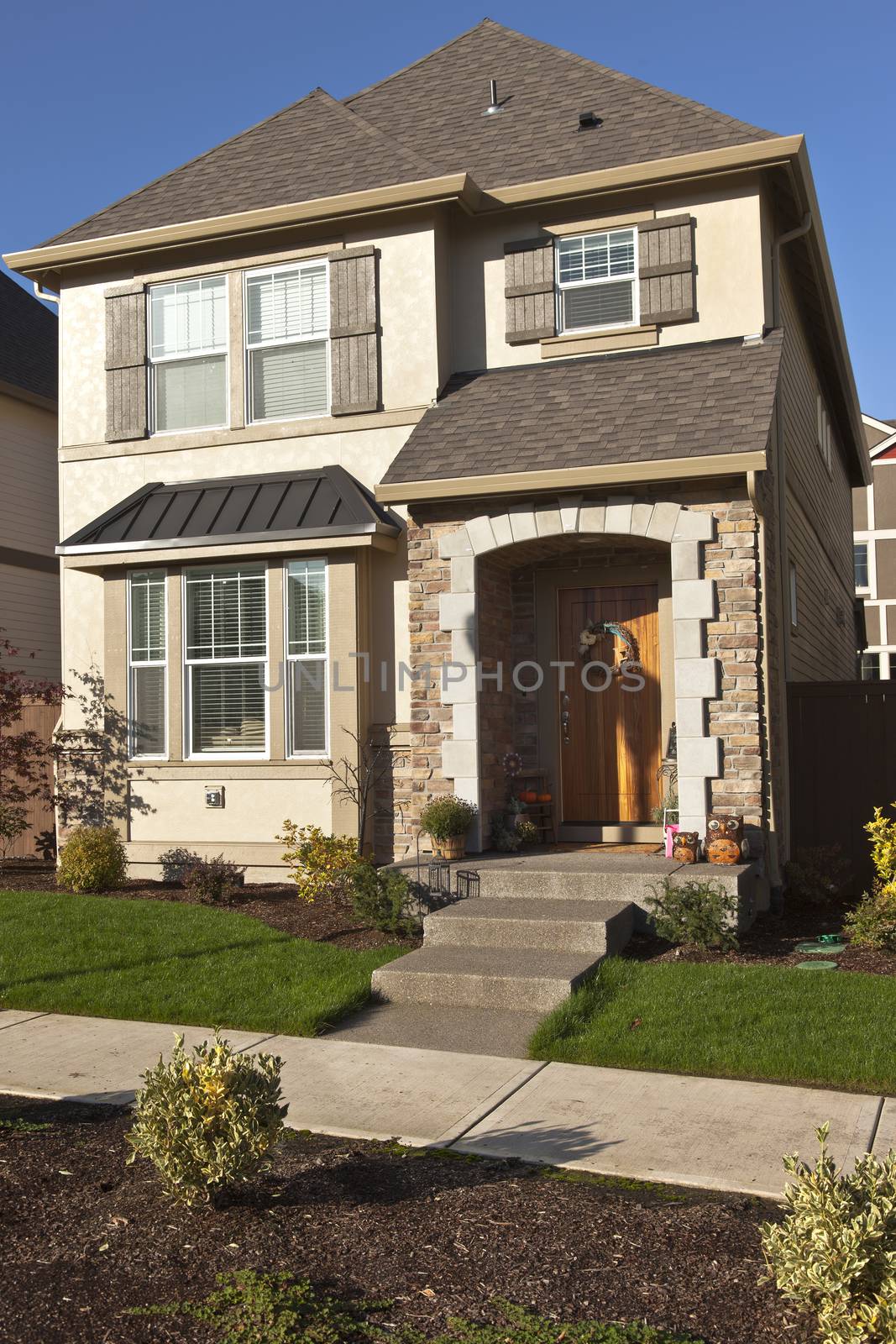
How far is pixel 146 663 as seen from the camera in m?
12.3

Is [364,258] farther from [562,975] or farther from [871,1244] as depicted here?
[871,1244]

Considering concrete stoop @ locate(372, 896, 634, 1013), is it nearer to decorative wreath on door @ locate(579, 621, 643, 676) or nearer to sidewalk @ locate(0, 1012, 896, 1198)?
sidewalk @ locate(0, 1012, 896, 1198)

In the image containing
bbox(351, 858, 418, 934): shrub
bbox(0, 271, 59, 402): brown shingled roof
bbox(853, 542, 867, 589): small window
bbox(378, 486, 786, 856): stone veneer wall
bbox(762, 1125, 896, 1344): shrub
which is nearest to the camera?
bbox(762, 1125, 896, 1344): shrub

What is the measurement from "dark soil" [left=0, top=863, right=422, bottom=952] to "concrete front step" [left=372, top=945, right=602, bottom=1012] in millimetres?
1024

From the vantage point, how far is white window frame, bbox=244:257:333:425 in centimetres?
1219

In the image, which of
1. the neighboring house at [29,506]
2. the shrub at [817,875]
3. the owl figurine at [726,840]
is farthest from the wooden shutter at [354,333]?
the neighboring house at [29,506]

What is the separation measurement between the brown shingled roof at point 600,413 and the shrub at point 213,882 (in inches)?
149

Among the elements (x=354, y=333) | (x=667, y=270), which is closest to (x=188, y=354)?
(x=354, y=333)

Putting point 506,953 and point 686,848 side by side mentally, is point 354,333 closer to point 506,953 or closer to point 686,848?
point 686,848

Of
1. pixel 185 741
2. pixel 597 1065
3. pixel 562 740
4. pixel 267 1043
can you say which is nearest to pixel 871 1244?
pixel 597 1065

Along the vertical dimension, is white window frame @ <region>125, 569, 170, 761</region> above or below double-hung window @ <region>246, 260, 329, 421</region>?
below

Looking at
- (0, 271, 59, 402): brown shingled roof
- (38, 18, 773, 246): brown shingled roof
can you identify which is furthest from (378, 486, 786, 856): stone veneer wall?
(0, 271, 59, 402): brown shingled roof

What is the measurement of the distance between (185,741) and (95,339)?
466 centimetres

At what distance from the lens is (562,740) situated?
1173cm
